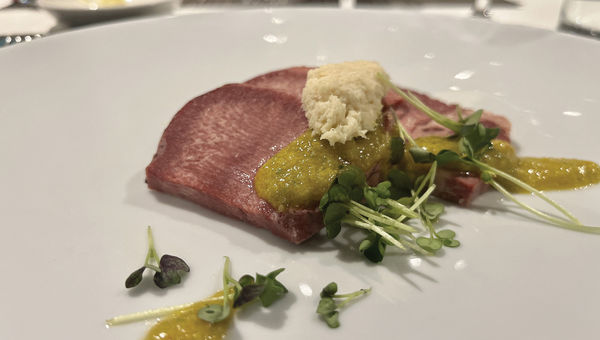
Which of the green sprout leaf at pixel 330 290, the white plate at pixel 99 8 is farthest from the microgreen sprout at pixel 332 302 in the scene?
the white plate at pixel 99 8

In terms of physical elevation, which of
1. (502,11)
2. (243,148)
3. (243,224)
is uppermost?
(502,11)

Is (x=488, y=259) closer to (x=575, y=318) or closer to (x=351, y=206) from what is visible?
(x=575, y=318)

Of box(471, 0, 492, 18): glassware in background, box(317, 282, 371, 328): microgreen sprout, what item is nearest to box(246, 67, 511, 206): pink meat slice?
box(317, 282, 371, 328): microgreen sprout

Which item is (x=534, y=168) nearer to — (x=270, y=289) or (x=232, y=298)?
(x=270, y=289)

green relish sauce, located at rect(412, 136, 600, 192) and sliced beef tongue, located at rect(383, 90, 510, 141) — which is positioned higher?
sliced beef tongue, located at rect(383, 90, 510, 141)

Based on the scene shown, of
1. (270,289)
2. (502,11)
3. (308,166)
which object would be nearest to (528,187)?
(308,166)

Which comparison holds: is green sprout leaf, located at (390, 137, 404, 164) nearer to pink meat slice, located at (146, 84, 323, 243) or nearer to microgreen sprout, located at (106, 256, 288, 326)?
pink meat slice, located at (146, 84, 323, 243)
